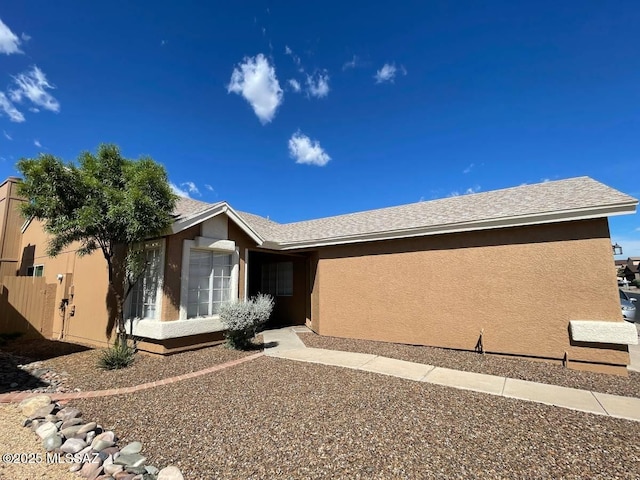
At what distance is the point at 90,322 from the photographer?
10.6 m

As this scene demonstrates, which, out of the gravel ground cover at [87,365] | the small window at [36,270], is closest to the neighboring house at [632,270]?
the gravel ground cover at [87,365]

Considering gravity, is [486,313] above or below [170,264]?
below

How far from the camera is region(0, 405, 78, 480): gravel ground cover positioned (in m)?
3.47

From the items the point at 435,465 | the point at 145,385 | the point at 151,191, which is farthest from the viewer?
the point at 151,191

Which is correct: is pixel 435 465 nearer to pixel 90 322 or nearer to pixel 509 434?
pixel 509 434

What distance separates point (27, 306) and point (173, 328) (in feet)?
26.8

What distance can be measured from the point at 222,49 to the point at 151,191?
344 inches

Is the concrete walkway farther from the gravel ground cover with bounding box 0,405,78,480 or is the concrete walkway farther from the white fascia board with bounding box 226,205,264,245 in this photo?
the gravel ground cover with bounding box 0,405,78,480

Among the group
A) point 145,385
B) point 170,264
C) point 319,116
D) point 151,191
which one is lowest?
point 145,385

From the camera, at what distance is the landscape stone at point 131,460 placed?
360cm

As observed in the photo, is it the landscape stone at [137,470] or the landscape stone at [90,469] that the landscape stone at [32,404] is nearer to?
the landscape stone at [90,469]

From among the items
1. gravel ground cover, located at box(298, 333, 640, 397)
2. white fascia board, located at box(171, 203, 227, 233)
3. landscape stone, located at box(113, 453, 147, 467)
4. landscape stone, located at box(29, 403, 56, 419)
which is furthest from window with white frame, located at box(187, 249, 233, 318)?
landscape stone, located at box(113, 453, 147, 467)

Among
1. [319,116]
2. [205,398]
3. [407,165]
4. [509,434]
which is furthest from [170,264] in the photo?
[407,165]

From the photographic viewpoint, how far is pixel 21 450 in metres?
3.97
